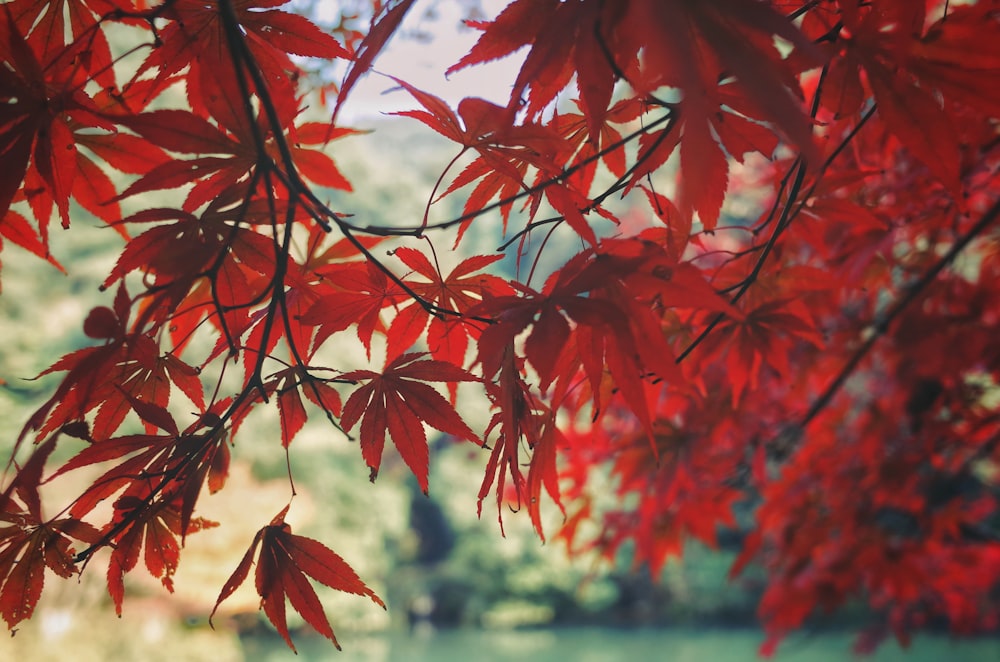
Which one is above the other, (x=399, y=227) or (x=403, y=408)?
(x=399, y=227)

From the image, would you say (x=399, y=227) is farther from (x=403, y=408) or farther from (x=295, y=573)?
(x=295, y=573)

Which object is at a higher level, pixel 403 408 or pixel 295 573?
pixel 403 408

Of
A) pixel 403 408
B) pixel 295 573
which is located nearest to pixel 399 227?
pixel 403 408

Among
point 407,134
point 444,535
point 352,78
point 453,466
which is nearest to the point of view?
point 352,78

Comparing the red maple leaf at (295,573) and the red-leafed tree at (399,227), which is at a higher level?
the red-leafed tree at (399,227)

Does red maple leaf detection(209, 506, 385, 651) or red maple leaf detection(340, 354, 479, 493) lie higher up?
red maple leaf detection(340, 354, 479, 493)

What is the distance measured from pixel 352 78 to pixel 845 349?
1.31m

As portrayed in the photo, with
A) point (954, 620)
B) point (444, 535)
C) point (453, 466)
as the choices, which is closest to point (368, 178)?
point (453, 466)

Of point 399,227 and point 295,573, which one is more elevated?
point 399,227

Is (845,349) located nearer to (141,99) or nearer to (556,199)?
(556,199)

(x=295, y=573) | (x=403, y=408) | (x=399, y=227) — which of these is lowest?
(x=295, y=573)

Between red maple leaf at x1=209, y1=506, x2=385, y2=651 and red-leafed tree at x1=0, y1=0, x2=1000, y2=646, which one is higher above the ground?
red-leafed tree at x1=0, y1=0, x2=1000, y2=646

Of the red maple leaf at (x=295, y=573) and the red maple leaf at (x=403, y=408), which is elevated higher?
the red maple leaf at (x=403, y=408)

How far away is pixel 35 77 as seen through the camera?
1.25 ft
